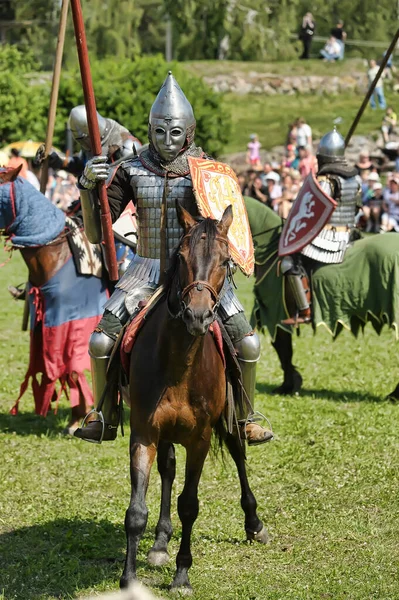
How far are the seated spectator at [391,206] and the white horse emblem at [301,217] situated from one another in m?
10.8

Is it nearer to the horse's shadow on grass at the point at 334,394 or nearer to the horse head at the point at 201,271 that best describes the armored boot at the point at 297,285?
the horse's shadow on grass at the point at 334,394

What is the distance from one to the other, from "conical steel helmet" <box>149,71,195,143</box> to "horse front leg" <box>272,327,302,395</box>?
4.77 m

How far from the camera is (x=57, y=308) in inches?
334

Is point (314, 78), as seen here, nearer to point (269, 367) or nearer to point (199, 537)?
point (269, 367)

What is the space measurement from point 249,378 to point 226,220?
118 cm

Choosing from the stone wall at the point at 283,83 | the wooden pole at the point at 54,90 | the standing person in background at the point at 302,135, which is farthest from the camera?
the stone wall at the point at 283,83

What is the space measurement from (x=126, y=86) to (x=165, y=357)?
22127 mm

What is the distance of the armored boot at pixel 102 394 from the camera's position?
5648 millimetres

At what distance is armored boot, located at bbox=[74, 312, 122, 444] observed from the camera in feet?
18.5

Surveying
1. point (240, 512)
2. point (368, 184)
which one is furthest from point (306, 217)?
point (368, 184)

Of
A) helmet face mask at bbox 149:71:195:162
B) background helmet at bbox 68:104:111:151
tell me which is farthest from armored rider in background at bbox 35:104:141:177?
helmet face mask at bbox 149:71:195:162

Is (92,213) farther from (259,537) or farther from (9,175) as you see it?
(9,175)

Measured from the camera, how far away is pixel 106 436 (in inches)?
228

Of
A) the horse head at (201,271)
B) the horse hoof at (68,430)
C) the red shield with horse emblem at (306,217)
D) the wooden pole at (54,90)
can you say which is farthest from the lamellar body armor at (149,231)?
the red shield with horse emblem at (306,217)
